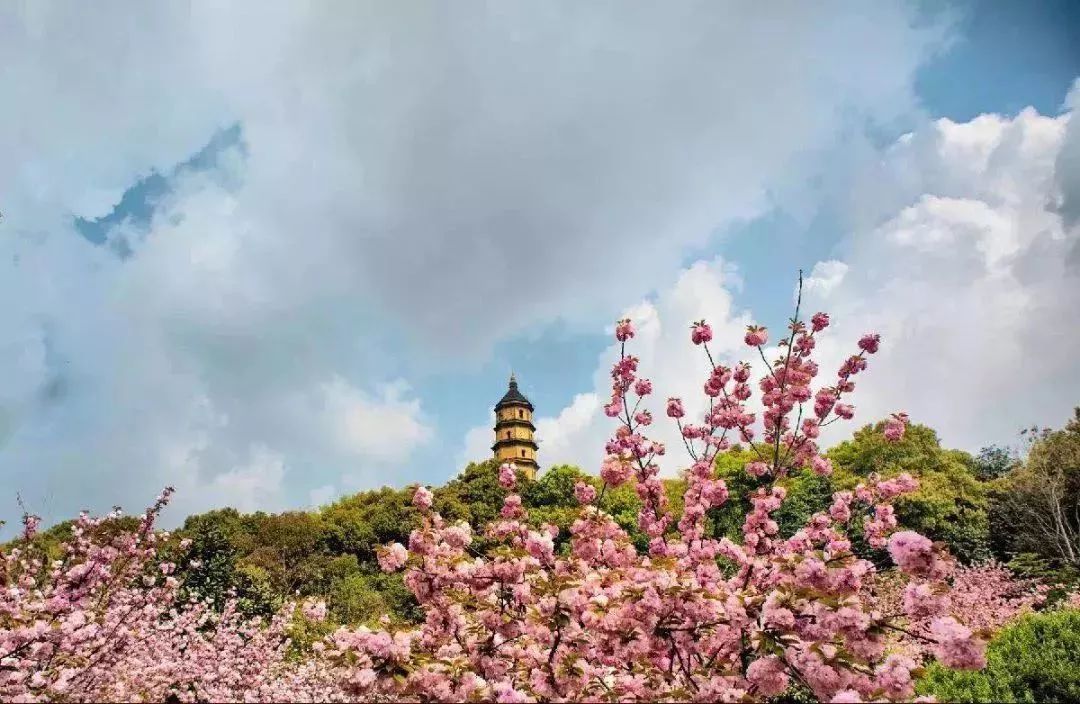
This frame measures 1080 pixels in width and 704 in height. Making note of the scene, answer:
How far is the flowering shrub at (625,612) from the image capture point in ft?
15.5

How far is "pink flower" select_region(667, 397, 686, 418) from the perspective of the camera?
1018 cm

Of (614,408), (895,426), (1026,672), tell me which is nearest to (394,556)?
(614,408)

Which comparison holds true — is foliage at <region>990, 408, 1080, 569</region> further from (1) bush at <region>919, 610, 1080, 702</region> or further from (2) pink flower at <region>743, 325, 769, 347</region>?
(2) pink flower at <region>743, 325, 769, 347</region>

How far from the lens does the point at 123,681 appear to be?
30.8 ft

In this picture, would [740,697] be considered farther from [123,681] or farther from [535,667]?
[123,681]

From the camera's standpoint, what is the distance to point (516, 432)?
63844 mm

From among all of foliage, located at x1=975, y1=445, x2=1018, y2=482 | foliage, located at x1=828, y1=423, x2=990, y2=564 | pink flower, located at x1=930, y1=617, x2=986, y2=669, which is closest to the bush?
pink flower, located at x1=930, y1=617, x2=986, y2=669

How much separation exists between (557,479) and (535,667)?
24718mm

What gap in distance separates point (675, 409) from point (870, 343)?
110 inches

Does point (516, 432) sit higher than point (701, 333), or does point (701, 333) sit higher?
point (516, 432)

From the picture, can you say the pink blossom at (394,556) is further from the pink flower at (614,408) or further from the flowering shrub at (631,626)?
the pink flower at (614,408)

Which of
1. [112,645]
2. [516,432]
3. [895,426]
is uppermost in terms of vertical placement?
[516,432]

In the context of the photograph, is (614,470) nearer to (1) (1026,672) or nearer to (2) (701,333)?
(2) (701,333)

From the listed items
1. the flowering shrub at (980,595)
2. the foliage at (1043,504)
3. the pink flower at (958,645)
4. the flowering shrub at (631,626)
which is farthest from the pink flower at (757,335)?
the foliage at (1043,504)
